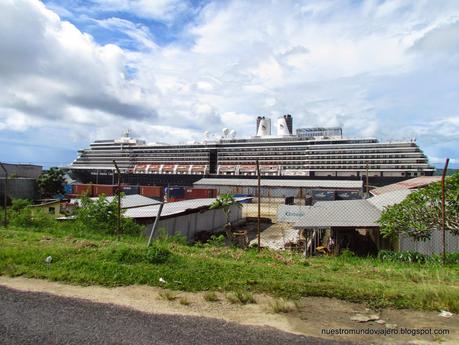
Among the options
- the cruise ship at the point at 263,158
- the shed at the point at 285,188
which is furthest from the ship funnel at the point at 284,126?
the shed at the point at 285,188

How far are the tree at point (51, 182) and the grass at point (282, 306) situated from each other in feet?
121

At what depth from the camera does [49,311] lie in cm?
364

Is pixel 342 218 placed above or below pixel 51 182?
below

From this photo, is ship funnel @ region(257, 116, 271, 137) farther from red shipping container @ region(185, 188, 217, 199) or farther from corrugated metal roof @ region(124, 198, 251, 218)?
corrugated metal roof @ region(124, 198, 251, 218)

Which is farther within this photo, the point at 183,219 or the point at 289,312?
the point at 183,219

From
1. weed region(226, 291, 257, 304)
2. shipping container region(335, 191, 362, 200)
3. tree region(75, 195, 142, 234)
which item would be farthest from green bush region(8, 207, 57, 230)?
shipping container region(335, 191, 362, 200)

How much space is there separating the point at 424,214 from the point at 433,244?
12.8 ft

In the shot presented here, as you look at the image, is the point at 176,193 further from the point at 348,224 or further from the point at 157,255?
the point at 157,255

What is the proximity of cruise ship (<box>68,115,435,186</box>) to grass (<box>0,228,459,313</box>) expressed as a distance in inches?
2010

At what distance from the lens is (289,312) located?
3.72 meters

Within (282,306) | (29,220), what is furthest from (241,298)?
(29,220)

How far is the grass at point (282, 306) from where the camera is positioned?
3.72 meters

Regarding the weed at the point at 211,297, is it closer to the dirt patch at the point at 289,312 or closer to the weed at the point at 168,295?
the dirt patch at the point at 289,312

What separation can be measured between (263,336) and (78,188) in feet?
145
